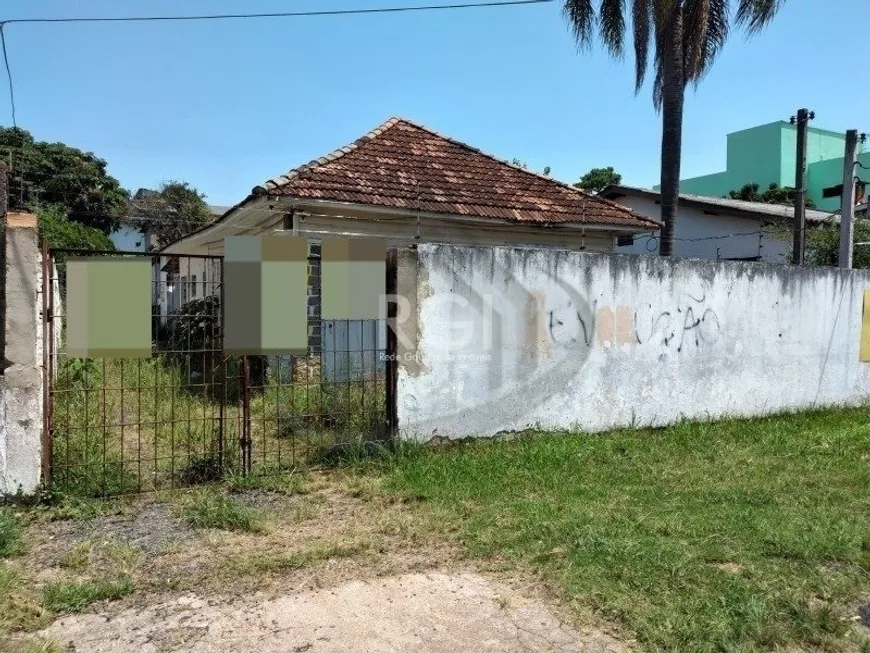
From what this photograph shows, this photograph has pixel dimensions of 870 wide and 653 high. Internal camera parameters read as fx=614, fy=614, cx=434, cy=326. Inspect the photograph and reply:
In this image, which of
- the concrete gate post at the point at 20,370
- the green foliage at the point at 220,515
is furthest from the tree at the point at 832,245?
the concrete gate post at the point at 20,370

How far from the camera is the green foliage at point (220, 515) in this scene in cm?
400

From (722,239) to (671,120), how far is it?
8.33 metres

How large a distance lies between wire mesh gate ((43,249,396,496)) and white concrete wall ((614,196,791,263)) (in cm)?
1321

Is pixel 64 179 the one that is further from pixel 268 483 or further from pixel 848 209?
pixel 848 209

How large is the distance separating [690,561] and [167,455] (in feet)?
14.0

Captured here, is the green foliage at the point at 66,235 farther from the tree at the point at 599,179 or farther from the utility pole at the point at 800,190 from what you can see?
the tree at the point at 599,179

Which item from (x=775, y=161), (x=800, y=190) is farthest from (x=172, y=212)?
(x=775, y=161)

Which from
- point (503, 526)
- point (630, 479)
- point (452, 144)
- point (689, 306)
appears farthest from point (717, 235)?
point (503, 526)

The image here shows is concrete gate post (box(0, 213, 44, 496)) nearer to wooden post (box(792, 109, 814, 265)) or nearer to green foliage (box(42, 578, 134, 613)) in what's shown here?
green foliage (box(42, 578, 134, 613))

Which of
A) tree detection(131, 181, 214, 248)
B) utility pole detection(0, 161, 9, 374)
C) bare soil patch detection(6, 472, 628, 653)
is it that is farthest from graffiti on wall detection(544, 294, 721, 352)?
tree detection(131, 181, 214, 248)

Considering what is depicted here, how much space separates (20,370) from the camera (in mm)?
4188

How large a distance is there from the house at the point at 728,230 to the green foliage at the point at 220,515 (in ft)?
48.7

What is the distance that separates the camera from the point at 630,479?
16.6 ft

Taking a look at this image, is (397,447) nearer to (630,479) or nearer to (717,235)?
(630,479)
